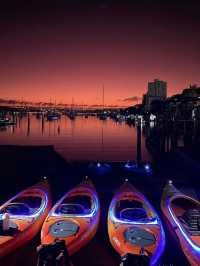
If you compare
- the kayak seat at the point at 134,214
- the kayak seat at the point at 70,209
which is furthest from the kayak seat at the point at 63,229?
the kayak seat at the point at 134,214

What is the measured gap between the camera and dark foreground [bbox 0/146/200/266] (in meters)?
8.88

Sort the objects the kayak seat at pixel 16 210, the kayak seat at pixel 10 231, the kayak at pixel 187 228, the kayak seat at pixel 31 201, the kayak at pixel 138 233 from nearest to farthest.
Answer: the kayak at pixel 187 228 < the kayak at pixel 138 233 < the kayak seat at pixel 10 231 < the kayak seat at pixel 16 210 < the kayak seat at pixel 31 201

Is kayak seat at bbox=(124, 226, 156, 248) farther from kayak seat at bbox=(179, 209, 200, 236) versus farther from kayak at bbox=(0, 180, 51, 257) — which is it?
kayak at bbox=(0, 180, 51, 257)

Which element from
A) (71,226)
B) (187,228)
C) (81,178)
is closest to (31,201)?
(81,178)

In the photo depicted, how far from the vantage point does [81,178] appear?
1933 cm

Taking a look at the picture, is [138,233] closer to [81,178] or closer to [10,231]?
[10,231]

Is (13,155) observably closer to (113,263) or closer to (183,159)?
(183,159)

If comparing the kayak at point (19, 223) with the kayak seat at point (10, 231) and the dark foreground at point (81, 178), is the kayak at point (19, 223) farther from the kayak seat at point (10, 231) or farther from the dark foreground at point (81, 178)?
the dark foreground at point (81, 178)

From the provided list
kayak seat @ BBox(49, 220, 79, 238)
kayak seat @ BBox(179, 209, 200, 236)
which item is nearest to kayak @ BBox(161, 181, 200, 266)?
kayak seat @ BBox(179, 209, 200, 236)

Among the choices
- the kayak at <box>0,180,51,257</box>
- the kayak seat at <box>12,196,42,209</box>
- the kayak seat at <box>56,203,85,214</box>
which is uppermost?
the kayak seat at <box>56,203,85,214</box>

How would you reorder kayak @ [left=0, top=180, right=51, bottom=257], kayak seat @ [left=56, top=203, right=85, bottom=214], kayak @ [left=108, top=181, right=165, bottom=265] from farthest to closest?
kayak seat @ [left=56, top=203, right=85, bottom=214]
kayak @ [left=0, top=180, right=51, bottom=257]
kayak @ [left=108, top=181, right=165, bottom=265]

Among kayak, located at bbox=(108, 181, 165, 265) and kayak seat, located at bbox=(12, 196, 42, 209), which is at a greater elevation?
kayak, located at bbox=(108, 181, 165, 265)

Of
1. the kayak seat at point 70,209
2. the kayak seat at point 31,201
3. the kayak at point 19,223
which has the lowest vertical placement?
the kayak seat at point 31,201

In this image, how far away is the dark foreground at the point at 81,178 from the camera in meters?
8.88
